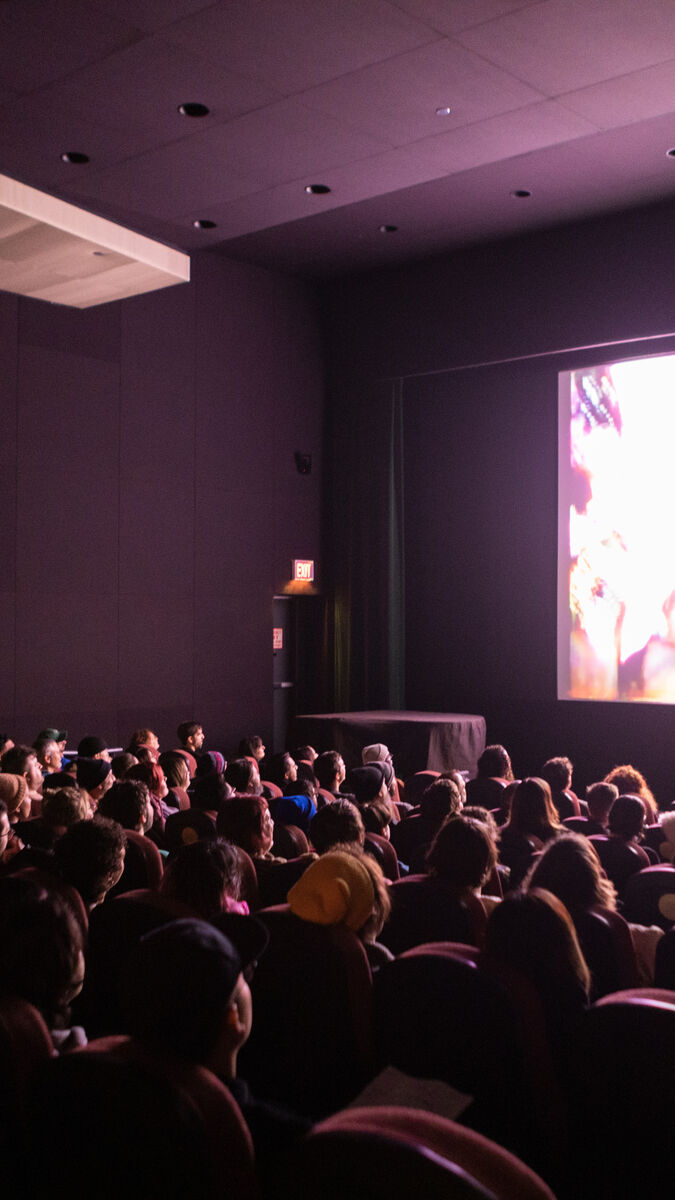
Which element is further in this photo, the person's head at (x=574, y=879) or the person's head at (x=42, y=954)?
the person's head at (x=574, y=879)

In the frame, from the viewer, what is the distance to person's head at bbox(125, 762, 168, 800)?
5.00 meters

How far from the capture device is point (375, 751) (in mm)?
6938

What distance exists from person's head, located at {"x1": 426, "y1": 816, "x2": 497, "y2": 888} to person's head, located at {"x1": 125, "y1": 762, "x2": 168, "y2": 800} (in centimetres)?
235

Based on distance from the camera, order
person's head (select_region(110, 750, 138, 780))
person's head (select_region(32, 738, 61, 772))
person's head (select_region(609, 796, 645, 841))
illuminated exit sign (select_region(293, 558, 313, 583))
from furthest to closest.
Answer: illuminated exit sign (select_region(293, 558, 313, 583))
person's head (select_region(32, 738, 61, 772))
person's head (select_region(110, 750, 138, 780))
person's head (select_region(609, 796, 645, 841))

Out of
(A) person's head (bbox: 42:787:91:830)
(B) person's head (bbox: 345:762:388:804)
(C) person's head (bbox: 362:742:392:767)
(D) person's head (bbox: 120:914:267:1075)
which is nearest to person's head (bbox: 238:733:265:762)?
(C) person's head (bbox: 362:742:392:767)

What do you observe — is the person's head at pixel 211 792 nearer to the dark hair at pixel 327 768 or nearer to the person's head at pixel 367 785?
the person's head at pixel 367 785

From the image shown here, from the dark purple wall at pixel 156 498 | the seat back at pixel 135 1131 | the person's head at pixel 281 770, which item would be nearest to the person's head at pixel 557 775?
the person's head at pixel 281 770

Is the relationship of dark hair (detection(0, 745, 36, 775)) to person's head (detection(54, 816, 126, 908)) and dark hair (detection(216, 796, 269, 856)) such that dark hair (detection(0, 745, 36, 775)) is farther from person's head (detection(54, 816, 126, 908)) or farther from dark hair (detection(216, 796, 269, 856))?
person's head (detection(54, 816, 126, 908))

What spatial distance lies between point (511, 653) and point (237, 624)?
2889 mm

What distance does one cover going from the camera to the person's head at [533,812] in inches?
170

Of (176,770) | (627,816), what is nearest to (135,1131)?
(627,816)

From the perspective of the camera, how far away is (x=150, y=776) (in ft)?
16.5

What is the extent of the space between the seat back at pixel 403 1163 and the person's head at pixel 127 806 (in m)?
2.85

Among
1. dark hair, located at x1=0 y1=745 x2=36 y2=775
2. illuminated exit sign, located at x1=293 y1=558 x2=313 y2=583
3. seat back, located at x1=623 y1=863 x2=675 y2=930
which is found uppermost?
illuminated exit sign, located at x1=293 y1=558 x2=313 y2=583
